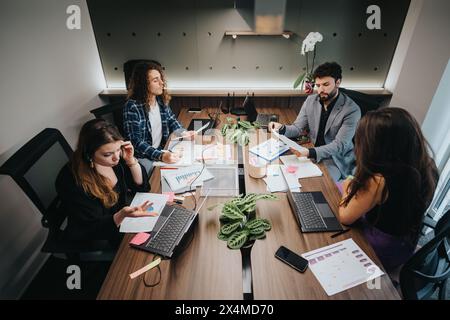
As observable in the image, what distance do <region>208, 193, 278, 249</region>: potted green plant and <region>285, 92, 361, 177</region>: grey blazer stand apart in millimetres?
828

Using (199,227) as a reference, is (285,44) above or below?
above

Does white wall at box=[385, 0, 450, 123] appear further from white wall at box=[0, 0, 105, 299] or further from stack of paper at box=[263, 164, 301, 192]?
white wall at box=[0, 0, 105, 299]

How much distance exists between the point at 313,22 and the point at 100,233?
290cm

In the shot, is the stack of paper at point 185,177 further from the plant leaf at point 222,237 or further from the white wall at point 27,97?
the white wall at point 27,97

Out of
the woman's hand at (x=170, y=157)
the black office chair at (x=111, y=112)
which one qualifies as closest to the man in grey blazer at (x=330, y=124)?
the woman's hand at (x=170, y=157)

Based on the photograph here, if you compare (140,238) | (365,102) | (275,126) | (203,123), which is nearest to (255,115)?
(275,126)

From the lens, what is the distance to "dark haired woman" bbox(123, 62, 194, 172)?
2215 mm

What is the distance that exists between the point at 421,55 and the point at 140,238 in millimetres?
2873

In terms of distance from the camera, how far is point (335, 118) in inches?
89.1

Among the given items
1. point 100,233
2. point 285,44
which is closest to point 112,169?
point 100,233

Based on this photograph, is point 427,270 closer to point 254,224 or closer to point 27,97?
point 254,224

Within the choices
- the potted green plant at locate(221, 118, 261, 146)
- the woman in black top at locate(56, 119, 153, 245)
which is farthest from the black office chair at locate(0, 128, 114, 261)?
the potted green plant at locate(221, 118, 261, 146)

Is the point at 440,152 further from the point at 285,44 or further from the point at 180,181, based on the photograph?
the point at 180,181

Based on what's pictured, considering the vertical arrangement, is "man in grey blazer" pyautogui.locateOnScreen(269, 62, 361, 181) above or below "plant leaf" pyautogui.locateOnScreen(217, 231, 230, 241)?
above
